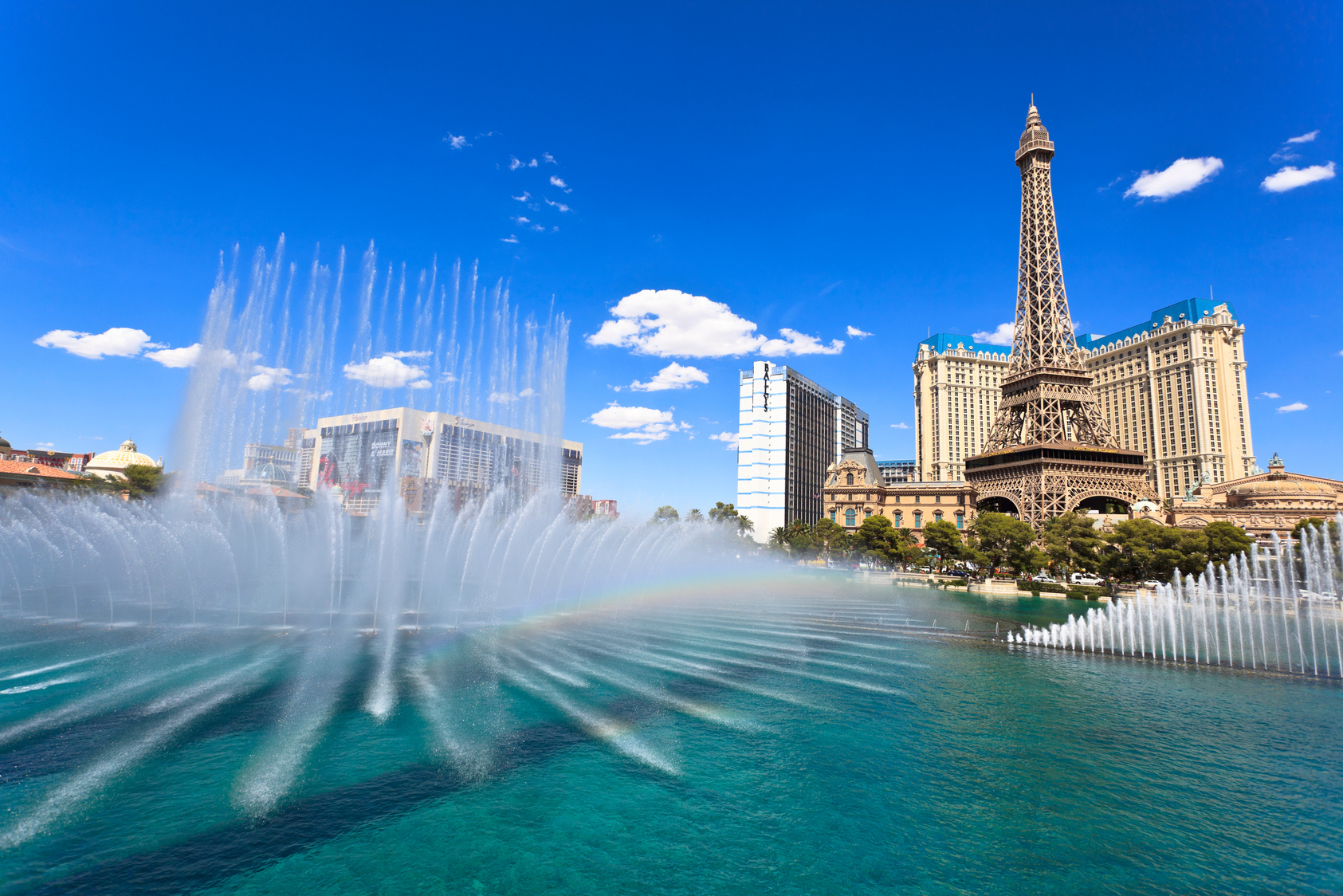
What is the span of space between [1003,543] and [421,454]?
7010 cm

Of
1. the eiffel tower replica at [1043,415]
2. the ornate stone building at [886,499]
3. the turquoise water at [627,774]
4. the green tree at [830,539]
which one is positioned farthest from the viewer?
the ornate stone building at [886,499]

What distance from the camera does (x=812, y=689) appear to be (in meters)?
23.8

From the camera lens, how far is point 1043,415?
323ft

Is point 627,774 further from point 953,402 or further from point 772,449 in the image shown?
point 953,402

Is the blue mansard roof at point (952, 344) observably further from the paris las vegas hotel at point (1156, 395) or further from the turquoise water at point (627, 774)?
the turquoise water at point (627, 774)

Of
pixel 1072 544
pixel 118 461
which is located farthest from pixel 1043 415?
pixel 118 461

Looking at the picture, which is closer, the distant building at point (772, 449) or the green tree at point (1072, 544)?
the green tree at point (1072, 544)

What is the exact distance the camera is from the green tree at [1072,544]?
69.6 metres

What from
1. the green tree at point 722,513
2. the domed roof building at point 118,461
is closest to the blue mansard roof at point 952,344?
the green tree at point 722,513

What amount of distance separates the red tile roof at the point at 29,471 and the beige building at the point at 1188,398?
178484 millimetres

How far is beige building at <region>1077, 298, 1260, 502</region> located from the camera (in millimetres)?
131000

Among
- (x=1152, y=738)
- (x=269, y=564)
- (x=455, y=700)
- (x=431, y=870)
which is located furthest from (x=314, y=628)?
(x=1152, y=738)

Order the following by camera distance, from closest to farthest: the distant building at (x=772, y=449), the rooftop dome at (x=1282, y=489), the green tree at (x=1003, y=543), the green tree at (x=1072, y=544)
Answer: the green tree at (x=1072, y=544)
the green tree at (x=1003, y=543)
the rooftop dome at (x=1282, y=489)
the distant building at (x=772, y=449)

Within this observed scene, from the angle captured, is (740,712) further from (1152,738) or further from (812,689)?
(1152,738)
